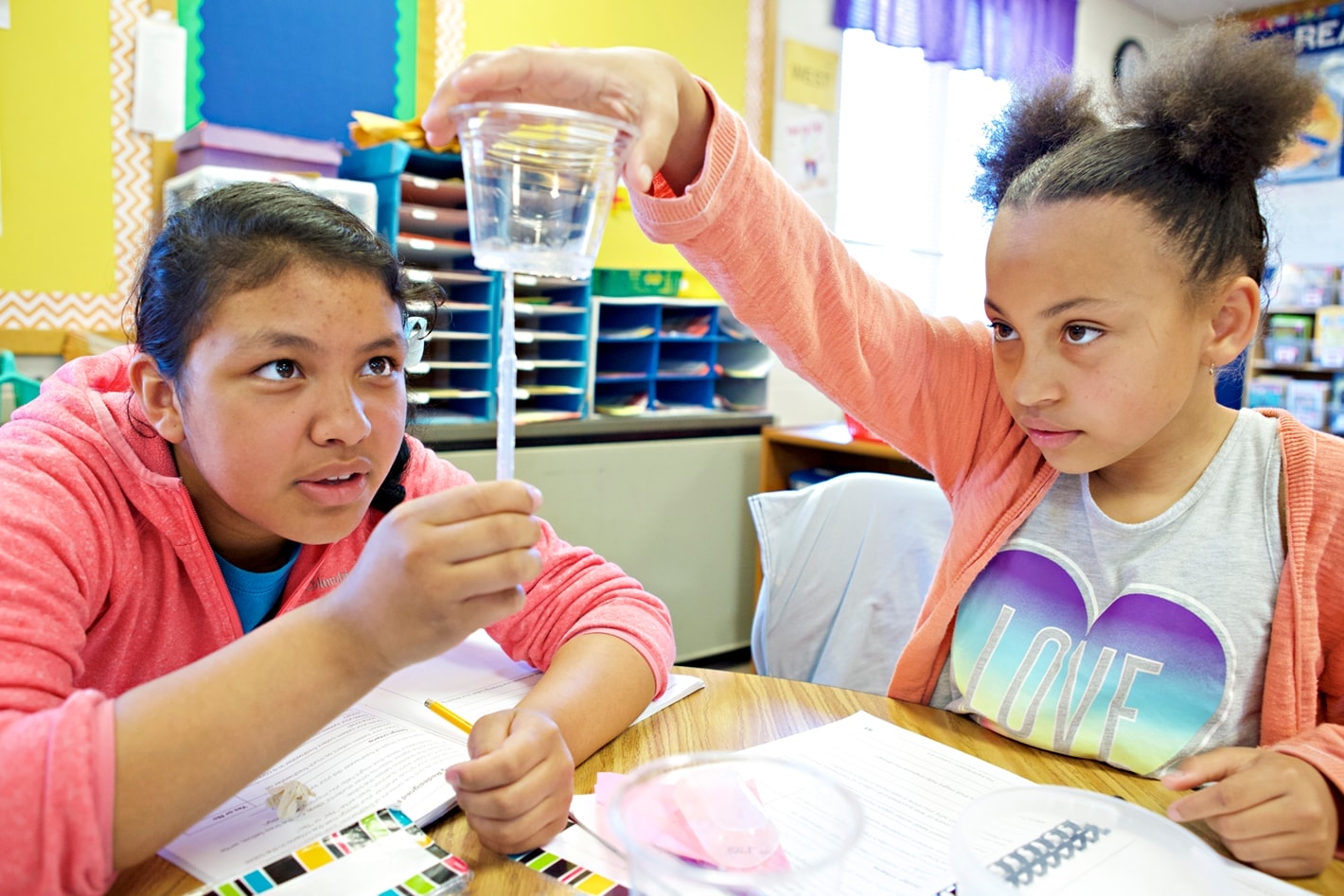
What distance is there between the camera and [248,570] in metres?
1.00

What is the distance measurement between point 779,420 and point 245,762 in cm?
304

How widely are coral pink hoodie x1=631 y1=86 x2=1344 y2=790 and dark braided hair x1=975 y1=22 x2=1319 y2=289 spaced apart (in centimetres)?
20

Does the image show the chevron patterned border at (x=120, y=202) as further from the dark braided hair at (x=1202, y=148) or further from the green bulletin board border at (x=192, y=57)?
the dark braided hair at (x=1202, y=148)

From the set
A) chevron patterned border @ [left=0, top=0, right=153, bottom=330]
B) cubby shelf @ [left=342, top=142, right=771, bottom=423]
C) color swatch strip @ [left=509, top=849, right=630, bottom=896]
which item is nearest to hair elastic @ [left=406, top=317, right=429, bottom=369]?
color swatch strip @ [left=509, top=849, right=630, bottom=896]

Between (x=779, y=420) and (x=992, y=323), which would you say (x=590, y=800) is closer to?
(x=992, y=323)

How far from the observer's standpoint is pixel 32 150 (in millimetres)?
2045

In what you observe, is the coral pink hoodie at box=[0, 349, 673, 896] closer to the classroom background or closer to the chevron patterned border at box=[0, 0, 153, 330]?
the classroom background

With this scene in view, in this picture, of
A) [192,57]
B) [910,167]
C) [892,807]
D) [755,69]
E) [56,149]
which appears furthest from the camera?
[910,167]

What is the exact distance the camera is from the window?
3.75m

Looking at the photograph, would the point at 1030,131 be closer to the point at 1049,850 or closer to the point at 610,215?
the point at 1049,850

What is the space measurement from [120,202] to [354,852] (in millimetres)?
2019

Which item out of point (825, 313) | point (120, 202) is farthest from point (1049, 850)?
point (120, 202)

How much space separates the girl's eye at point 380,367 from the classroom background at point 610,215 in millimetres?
294

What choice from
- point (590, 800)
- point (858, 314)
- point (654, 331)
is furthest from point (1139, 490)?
point (654, 331)
